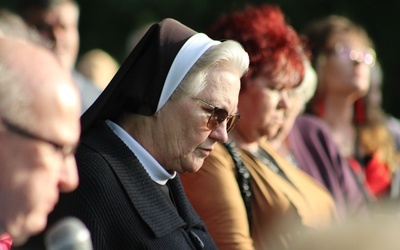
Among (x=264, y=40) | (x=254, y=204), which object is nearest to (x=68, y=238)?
A: (x=254, y=204)

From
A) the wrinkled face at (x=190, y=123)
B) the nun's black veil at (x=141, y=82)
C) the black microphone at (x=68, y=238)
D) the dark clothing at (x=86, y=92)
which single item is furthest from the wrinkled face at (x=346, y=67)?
the black microphone at (x=68, y=238)

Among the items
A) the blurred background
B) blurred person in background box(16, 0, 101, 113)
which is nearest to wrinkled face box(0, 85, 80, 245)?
blurred person in background box(16, 0, 101, 113)

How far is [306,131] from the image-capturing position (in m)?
6.36

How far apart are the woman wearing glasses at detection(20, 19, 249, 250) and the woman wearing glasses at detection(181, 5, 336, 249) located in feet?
1.36

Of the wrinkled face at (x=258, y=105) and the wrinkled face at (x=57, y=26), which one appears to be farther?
the wrinkled face at (x=57, y=26)

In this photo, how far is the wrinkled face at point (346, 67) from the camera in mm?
7188

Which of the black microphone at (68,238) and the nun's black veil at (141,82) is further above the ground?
the black microphone at (68,238)

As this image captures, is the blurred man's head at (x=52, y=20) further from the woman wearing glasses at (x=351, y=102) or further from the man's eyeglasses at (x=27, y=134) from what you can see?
the man's eyeglasses at (x=27, y=134)

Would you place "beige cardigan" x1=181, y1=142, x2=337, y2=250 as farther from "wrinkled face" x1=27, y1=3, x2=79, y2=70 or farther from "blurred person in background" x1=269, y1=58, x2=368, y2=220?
Answer: "wrinkled face" x1=27, y1=3, x2=79, y2=70

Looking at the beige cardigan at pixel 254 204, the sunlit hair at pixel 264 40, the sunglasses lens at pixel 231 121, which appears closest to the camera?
the sunglasses lens at pixel 231 121

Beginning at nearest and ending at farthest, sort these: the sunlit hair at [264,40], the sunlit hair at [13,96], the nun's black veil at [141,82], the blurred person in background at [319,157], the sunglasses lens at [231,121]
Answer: the sunlit hair at [13,96] → the nun's black veil at [141,82] → the sunglasses lens at [231,121] → the sunlit hair at [264,40] → the blurred person in background at [319,157]

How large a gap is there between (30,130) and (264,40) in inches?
114

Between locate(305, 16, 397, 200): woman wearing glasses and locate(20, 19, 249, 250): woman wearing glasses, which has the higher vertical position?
locate(20, 19, 249, 250): woman wearing glasses

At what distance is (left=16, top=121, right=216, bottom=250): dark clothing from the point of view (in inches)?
136
